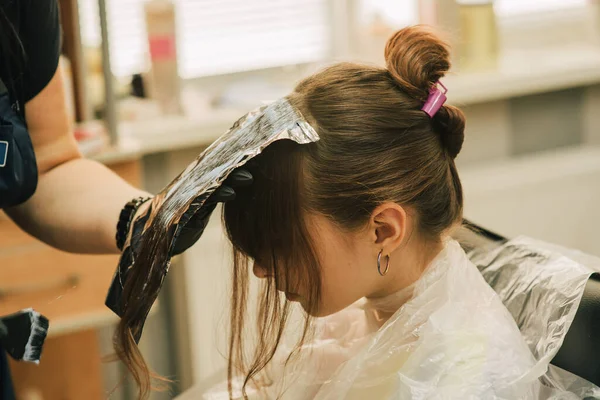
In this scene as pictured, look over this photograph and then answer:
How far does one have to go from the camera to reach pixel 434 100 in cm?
104

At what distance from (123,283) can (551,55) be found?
2075 millimetres

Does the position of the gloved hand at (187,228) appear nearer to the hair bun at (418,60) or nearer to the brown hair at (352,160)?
the brown hair at (352,160)

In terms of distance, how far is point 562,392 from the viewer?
1036mm

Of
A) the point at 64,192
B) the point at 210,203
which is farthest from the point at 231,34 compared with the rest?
the point at 210,203

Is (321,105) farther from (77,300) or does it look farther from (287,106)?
(77,300)

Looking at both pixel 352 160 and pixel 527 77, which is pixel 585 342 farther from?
pixel 527 77

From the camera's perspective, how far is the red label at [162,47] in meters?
2.14

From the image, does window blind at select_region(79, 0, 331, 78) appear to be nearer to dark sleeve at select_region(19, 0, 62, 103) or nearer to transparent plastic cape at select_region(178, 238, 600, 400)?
dark sleeve at select_region(19, 0, 62, 103)

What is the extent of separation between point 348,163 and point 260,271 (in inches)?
7.5

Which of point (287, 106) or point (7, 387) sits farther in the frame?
point (7, 387)

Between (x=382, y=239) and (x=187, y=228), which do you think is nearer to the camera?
(x=187, y=228)

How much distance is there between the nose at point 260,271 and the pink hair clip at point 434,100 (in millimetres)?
289

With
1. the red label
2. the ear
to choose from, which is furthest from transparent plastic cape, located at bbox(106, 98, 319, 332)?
the red label

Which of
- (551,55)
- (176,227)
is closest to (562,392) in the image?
(176,227)
